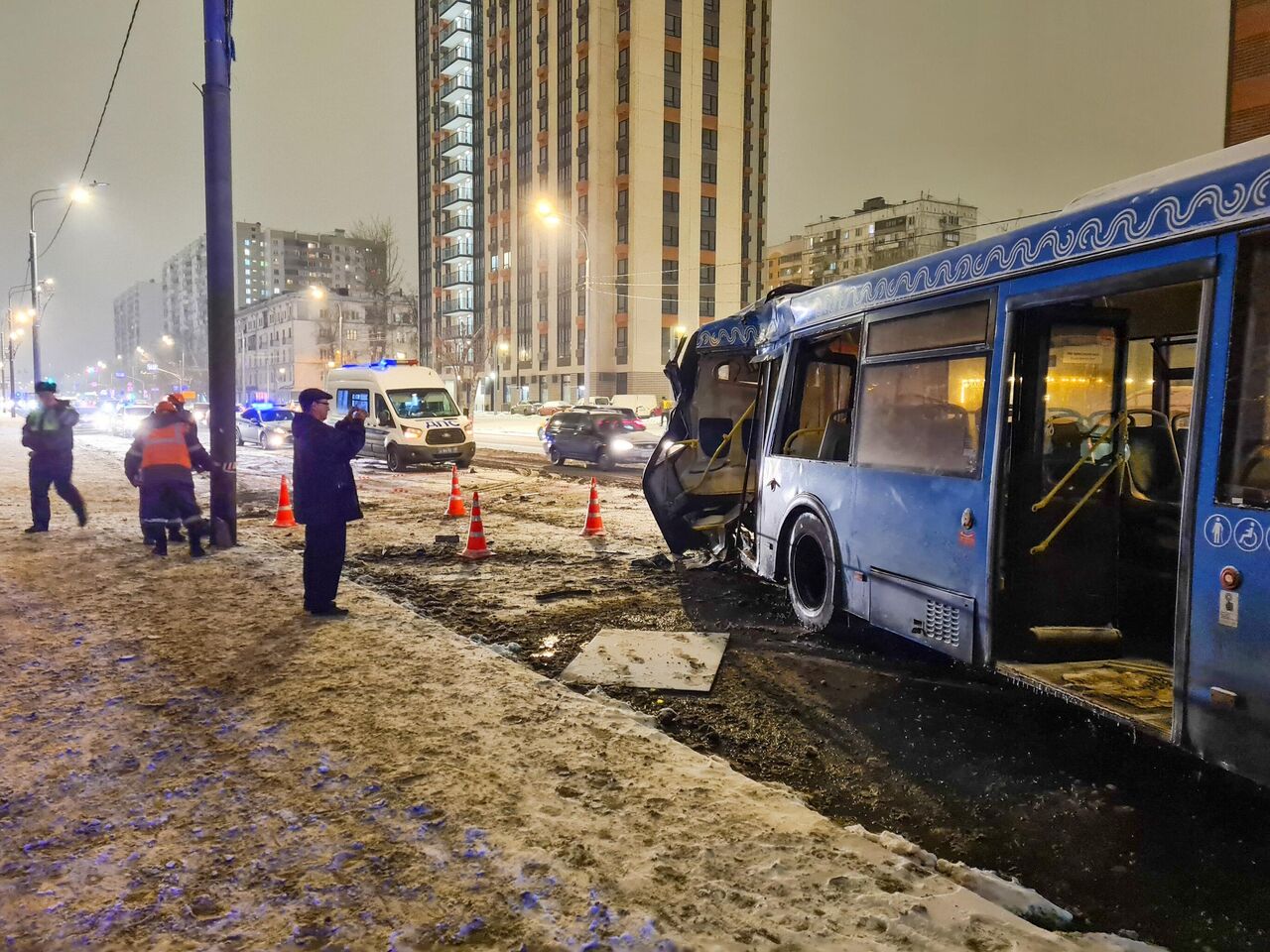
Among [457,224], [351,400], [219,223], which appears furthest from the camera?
[457,224]

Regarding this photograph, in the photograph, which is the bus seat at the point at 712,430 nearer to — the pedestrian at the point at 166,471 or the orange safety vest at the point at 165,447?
the pedestrian at the point at 166,471

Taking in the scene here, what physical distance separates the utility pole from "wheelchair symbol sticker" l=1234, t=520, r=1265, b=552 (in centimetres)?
964

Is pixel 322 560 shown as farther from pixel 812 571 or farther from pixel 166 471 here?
pixel 812 571

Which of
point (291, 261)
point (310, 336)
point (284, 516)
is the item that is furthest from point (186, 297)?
point (284, 516)

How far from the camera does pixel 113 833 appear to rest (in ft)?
11.7

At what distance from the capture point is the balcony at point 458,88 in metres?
86.1

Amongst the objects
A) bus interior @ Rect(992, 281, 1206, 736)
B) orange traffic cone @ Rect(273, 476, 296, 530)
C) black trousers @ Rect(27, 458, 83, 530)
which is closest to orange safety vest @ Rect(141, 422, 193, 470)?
black trousers @ Rect(27, 458, 83, 530)

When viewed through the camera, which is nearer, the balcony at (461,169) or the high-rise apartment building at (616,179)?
the high-rise apartment building at (616,179)

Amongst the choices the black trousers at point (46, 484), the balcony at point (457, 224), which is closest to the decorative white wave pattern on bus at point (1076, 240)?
the black trousers at point (46, 484)

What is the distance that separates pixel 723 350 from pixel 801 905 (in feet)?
23.8

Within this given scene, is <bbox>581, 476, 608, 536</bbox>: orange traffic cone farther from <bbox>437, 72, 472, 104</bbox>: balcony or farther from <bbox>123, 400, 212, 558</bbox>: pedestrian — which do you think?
<bbox>437, 72, 472, 104</bbox>: balcony

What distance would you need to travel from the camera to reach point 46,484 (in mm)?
11242

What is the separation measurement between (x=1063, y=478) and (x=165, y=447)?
30.3 feet

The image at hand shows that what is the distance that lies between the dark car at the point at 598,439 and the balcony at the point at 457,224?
2740 inches
